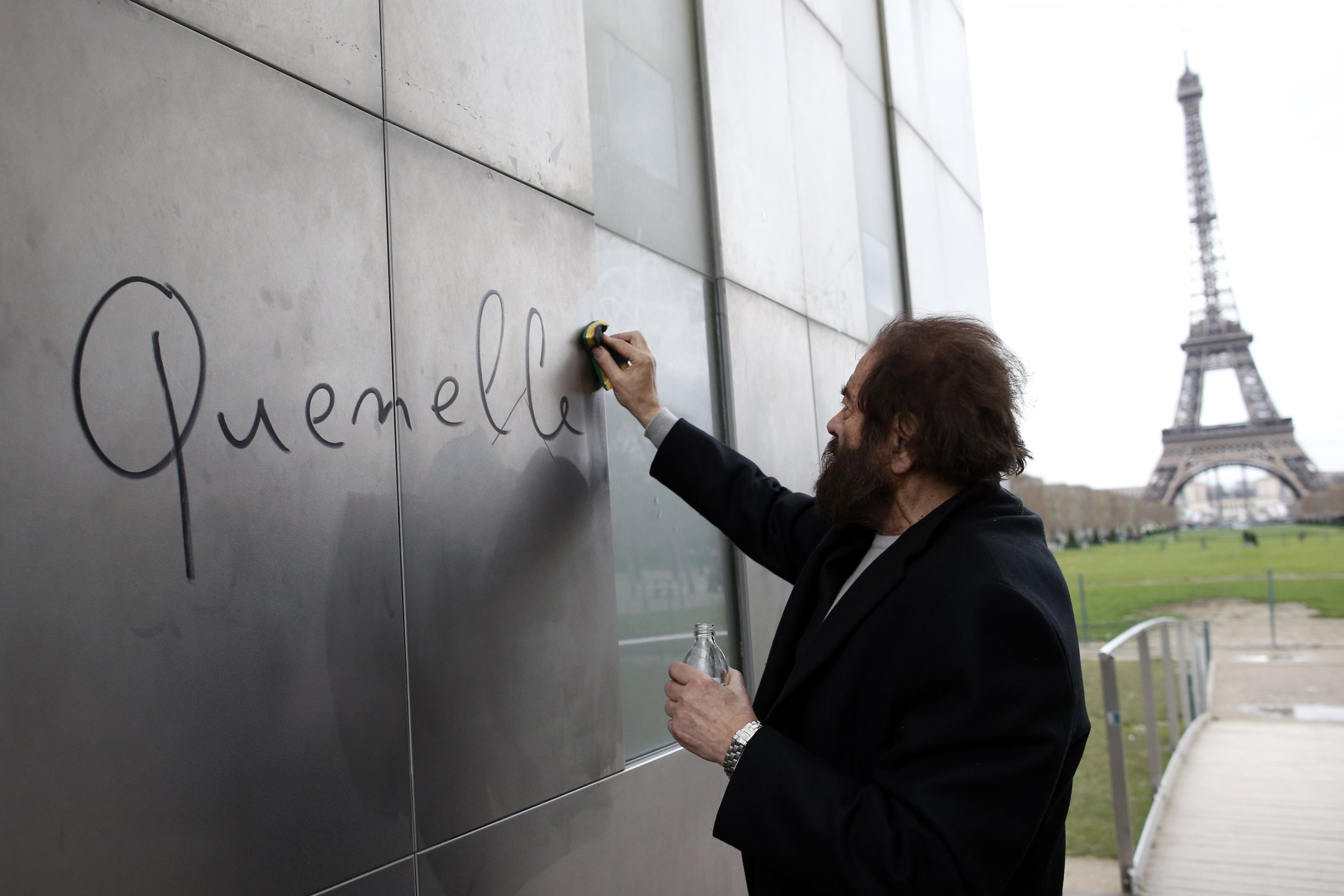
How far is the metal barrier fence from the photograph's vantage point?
518 cm

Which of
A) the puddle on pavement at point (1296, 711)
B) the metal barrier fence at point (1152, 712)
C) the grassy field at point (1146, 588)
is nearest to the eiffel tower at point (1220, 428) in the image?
the grassy field at point (1146, 588)

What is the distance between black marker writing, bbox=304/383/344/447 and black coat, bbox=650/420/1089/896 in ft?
2.94

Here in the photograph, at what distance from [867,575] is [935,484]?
0.81 ft

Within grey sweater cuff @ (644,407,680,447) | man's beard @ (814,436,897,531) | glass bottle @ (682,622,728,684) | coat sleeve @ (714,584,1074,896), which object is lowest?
coat sleeve @ (714,584,1074,896)

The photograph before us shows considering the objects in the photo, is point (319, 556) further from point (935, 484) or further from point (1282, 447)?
point (1282, 447)

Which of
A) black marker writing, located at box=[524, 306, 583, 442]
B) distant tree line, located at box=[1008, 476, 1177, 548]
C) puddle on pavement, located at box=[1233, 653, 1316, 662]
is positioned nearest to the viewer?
black marker writing, located at box=[524, 306, 583, 442]

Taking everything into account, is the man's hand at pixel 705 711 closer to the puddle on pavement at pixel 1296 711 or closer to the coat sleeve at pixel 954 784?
the coat sleeve at pixel 954 784

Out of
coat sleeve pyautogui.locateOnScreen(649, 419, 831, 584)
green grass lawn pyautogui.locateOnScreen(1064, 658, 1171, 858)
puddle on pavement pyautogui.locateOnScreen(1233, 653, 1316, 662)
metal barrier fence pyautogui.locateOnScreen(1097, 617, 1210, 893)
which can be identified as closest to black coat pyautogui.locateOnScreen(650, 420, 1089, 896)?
coat sleeve pyautogui.locateOnScreen(649, 419, 831, 584)

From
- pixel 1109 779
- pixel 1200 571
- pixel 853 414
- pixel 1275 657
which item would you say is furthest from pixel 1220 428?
pixel 853 414

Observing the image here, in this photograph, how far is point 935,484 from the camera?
1.82 metres

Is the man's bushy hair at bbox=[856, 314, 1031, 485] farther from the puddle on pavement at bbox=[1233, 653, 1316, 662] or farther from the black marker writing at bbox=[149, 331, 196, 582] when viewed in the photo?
the puddle on pavement at bbox=[1233, 653, 1316, 662]

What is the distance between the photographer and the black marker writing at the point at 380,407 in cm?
167

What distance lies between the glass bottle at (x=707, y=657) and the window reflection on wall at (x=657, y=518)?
2.24ft

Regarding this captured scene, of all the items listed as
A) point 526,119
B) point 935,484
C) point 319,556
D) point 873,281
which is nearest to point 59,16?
point 319,556
